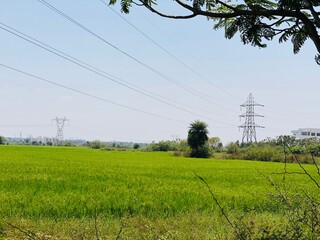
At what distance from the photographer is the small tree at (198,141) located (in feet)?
167

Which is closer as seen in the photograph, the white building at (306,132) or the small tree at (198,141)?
the small tree at (198,141)

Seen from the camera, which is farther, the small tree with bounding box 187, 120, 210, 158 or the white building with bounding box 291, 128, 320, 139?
the white building with bounding box 291, 128, 320, 139

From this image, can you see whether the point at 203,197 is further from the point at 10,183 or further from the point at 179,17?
the point at 179,17

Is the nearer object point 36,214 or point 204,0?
point 204,0

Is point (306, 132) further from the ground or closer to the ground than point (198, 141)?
further from the ground

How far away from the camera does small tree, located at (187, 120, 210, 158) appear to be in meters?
50.8

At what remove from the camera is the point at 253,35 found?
5.54ft

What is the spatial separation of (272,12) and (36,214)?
6.33m

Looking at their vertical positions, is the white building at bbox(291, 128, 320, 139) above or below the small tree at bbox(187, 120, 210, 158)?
above

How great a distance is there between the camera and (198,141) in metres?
51.3

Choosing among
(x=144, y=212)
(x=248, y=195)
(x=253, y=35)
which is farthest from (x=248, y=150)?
(x=253, y=35)

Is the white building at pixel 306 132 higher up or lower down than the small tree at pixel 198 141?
higher up

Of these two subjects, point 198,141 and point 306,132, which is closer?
point 198,141

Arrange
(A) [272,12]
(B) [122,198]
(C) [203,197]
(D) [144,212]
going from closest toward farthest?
(A) [272,12]
(D) [144,212]
(B) [122,198]
(C) [203,197]
